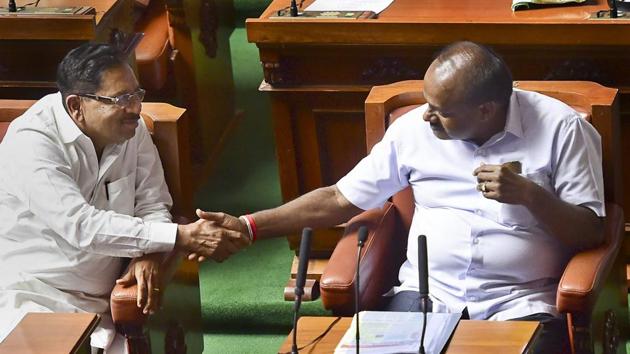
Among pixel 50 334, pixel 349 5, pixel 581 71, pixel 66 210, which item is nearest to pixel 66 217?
pixel 66 210

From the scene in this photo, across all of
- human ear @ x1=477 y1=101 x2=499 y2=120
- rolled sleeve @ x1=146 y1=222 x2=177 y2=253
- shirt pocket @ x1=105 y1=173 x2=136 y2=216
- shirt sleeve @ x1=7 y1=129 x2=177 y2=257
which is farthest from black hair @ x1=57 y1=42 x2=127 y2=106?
human ear @ x1=477 y1=101 x2=499 y2=120

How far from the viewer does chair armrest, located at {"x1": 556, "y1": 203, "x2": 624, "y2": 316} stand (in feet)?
11.1

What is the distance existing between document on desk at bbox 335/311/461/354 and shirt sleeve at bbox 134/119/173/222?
0.87 meters

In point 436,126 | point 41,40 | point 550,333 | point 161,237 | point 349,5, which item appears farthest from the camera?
point 41,40

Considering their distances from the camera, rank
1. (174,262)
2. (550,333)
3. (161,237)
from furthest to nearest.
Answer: (174,262) < (161,237) < (550,333)

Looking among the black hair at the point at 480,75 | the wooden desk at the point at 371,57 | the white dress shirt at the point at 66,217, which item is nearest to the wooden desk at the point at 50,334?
the white dress shirt at the point at 66,217

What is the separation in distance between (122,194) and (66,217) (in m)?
0.23

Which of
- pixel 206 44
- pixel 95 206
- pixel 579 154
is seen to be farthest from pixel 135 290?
pixel 206 44

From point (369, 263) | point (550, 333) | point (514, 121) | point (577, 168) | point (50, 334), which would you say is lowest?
point (550, 333)

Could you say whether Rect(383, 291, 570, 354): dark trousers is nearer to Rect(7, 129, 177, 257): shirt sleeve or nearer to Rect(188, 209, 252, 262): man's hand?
Rect(188, 209, 252, 262): man's hand

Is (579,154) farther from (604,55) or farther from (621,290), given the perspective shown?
(604,55)

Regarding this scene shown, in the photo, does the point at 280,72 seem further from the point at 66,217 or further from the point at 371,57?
the point at 66,217

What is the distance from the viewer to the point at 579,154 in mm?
3566

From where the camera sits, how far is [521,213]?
361 centimetres
